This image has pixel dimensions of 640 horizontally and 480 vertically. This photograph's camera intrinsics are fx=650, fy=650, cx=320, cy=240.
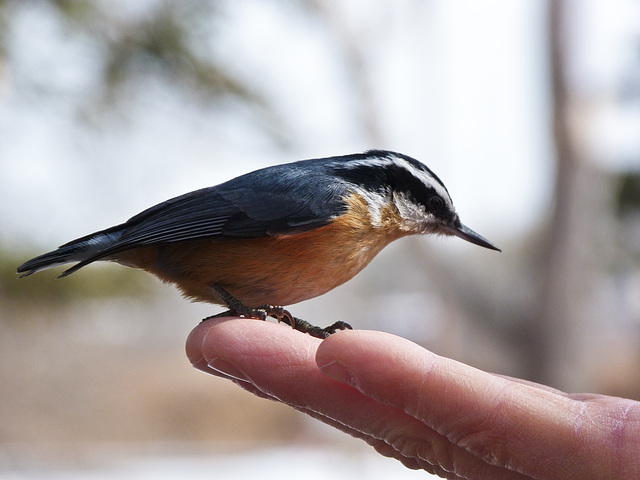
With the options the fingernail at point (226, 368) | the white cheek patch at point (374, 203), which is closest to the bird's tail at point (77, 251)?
the fingernail at point (226, 368)

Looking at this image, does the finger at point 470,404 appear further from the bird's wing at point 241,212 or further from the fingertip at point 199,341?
the bird's wing at point 241,212

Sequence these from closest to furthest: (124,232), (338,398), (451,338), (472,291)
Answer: (338,398), (124,232), (472,291), (451,338)

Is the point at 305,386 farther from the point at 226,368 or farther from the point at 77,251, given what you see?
the point at 77,251

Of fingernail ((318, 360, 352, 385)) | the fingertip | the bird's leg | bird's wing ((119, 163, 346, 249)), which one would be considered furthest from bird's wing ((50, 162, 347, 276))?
fingernail ((318, 360, 352, 385))

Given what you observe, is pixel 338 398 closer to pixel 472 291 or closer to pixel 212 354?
pixel 212 354

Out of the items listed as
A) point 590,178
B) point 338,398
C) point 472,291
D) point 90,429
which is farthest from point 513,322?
point 338,398

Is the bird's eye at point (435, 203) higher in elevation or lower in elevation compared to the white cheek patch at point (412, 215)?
higher

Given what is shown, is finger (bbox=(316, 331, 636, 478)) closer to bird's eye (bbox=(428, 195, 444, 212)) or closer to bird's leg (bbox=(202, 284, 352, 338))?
bird's leg (bbox=(202, 284, 352, 338))
